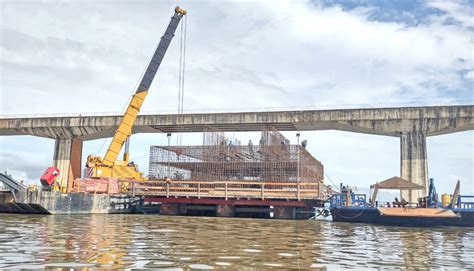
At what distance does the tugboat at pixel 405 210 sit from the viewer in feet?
81.3

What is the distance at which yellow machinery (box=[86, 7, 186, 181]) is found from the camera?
36.9 m

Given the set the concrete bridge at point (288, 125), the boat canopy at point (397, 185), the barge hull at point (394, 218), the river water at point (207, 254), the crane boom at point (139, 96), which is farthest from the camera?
the crane boom at point (139, 96)

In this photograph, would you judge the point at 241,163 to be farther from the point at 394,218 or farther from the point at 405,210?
the point at 405,210

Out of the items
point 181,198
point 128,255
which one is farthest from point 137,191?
point 128,255

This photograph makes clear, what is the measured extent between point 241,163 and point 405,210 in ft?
40.1

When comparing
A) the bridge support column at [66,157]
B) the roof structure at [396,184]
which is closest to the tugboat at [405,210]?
the roof structure at [396,184]

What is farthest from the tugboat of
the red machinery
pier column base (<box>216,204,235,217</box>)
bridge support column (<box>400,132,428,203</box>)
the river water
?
the red machinery

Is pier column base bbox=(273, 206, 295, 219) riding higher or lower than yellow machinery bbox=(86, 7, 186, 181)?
lower

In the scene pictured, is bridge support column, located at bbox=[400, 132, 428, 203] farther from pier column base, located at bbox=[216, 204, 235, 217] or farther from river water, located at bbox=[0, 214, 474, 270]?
river water, located at bbox=[0, 214, 474, 270]

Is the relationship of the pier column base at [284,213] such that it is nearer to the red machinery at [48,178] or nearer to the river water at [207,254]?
the red machinery at [48,178]

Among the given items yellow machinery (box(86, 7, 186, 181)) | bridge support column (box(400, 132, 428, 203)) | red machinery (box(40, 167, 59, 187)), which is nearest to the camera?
red machinery (box(40, 167, 59, 187))

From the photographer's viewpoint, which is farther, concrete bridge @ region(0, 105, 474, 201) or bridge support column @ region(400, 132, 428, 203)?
concrete bridge @ region(0, 105, 474, 201)

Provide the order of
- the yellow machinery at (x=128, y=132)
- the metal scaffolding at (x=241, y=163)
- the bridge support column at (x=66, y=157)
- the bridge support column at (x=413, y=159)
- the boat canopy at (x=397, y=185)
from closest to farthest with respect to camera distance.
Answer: the boat canopy at (x=397, y=185) < the metal scaffolding at (x=241, y=163) < the yellow machinery at (x=128, y=132) < the bridge support column at (x=413, y=159) < the bridge support column at (x=66, y=157)

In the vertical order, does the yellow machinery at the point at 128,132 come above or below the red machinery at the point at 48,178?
above
